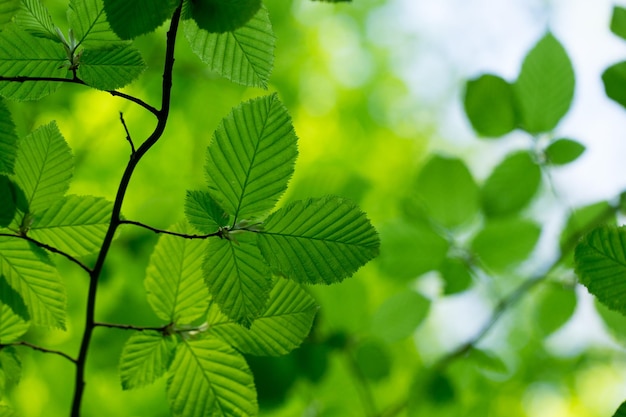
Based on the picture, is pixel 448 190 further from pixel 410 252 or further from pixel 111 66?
pixel 111 66

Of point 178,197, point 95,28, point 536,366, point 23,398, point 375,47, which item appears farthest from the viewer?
point 375,47

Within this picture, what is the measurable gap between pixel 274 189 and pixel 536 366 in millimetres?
2107

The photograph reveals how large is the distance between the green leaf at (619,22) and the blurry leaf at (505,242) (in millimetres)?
350

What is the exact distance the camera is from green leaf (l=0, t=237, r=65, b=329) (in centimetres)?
48

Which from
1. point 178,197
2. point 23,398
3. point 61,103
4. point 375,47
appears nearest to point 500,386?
point 178,197

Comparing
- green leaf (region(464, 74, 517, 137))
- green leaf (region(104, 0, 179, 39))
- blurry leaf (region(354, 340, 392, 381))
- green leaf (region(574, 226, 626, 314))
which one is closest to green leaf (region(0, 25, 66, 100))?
green leaf (region(104, 0, 179, 39))

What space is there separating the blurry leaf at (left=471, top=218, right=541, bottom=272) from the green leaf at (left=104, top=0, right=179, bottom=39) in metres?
0.75

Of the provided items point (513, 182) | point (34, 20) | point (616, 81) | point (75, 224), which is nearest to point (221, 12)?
point (34, 20)

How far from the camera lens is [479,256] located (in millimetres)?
951

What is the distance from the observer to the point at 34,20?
1.33ft

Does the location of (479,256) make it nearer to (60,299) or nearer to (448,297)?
(448,297)

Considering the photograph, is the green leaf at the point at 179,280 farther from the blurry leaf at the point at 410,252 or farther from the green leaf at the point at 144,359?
the blurry leaf at the point at 410,252

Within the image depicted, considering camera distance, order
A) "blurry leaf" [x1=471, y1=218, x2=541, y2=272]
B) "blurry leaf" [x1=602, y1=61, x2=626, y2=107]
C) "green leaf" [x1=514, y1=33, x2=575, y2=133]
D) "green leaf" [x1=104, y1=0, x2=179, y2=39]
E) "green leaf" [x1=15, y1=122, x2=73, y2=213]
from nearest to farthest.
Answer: "green leaf" [x1=104, y1=0, x2=179, y2=39], "green leaf" [x1=15, y1=122, x2=73, y2=213], "blurry leaf" [x1=602, y1=61, x2=626, y2=107], "green leaf" [x1=514, y1=33, x2=575, y2=133], "blurry leaf" [x1=471, y1=218, x2=541, y2=272]

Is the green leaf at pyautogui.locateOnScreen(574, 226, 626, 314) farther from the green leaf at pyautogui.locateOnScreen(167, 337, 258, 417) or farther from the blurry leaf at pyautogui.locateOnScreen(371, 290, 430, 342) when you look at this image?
the blurry leaf at pyautogui.locateOnScreen(371, 290, 430, 342)
